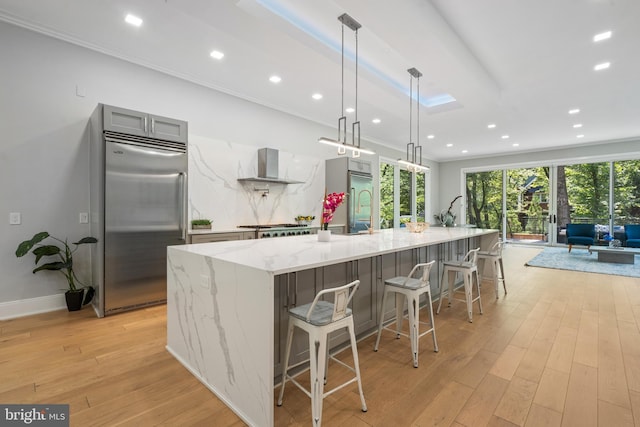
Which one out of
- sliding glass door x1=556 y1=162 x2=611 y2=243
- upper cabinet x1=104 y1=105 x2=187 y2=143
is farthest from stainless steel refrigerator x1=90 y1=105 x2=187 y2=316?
sliding glass door x1=556 y1=162 x2=611 y2=243

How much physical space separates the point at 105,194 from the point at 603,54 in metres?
5.80

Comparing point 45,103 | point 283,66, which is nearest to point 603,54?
point 283,66

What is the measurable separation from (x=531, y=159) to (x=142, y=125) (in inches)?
405

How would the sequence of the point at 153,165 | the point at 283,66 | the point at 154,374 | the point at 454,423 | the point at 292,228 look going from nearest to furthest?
the point at 454,423 → the point at 154,374 → the point at 153,165 → the point at 283,66 → the point at 292,228

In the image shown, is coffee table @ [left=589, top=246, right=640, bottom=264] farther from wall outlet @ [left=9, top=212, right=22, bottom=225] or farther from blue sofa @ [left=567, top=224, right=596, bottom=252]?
wall outlet @ [left=9, top=212, right=22, bottom=225]

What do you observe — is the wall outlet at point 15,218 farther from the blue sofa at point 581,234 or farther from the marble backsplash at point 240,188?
the blue sofa at point 581,234

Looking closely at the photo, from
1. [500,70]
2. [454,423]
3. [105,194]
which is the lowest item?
[454,423]

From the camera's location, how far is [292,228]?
193 inches

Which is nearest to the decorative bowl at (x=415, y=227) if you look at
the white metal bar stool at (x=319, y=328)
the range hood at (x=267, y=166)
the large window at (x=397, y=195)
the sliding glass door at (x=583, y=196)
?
the range hood at (x=267, y=166)

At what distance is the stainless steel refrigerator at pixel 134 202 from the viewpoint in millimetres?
3230

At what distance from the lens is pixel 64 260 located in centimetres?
333

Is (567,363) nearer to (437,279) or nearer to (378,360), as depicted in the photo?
(378,360)

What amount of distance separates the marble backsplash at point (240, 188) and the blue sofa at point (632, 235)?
24.1 ft

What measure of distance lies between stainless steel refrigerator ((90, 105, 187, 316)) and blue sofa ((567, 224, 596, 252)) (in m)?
8.92
